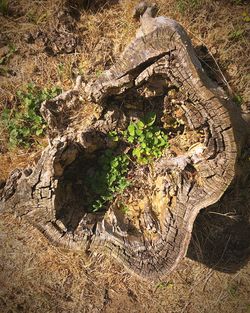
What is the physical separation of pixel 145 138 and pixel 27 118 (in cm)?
125

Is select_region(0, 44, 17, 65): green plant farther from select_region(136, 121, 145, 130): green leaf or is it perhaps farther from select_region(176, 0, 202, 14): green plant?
select_region(176, 0, 202, 14): green plant

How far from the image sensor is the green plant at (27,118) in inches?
128

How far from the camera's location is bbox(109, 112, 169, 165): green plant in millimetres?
2836

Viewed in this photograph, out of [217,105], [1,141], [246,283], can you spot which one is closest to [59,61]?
[1,141]

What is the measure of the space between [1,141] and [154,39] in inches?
81.2

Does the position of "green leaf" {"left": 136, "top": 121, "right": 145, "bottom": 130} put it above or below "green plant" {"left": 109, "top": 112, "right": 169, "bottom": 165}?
above

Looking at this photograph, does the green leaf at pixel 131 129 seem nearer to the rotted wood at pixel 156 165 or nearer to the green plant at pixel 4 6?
the rotted wood at pixel 156 165

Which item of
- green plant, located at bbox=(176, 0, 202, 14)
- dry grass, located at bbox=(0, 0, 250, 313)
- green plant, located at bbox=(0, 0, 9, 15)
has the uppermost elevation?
green plant, located at bbox=(0, 0, 9, 15)

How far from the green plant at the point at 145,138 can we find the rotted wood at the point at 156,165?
111mm

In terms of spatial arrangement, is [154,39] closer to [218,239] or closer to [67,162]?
[67,162]

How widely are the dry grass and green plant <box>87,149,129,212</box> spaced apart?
2.64 feet

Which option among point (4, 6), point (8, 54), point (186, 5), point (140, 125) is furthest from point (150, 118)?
point (4, 6)

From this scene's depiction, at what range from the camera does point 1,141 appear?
3.40m

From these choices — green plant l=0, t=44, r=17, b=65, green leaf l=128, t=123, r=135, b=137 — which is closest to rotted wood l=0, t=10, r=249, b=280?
green leaf l=128, t=123, r=135, b=137
